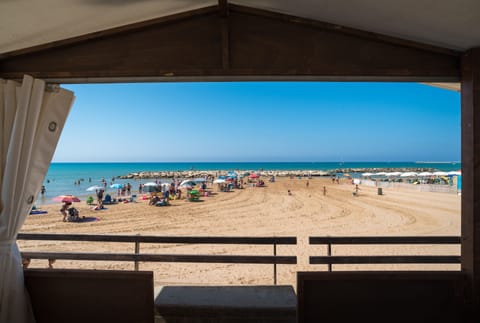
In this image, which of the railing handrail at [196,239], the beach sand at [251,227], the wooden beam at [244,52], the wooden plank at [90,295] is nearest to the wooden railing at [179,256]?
the railing handrail at [196,239]

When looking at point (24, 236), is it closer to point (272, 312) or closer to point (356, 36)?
point (272, 312)

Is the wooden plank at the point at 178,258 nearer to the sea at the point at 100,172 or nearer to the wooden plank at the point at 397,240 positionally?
the wooden plank at the point at 397,240

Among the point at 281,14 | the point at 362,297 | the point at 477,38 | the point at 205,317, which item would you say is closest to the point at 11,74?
the point at 281,14

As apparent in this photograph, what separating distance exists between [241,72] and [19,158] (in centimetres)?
158

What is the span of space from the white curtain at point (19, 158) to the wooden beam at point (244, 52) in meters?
0.21

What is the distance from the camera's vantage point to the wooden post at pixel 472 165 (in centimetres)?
179

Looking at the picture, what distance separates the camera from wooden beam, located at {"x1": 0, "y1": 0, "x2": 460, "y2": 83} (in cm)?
183

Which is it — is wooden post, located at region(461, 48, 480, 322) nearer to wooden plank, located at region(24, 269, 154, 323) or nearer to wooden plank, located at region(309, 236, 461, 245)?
wooden plank, located at region(309, 236, 461, 245)

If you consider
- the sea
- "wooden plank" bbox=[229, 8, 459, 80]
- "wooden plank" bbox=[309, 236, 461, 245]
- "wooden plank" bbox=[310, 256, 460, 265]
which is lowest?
the sea

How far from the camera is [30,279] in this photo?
2.01 meters

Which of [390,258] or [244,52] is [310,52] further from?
[390,258]

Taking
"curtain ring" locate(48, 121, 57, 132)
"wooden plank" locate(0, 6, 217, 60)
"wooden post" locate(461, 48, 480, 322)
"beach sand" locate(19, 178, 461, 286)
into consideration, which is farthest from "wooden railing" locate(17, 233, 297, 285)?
"beach sand" locate(19, 178, 461, 286)

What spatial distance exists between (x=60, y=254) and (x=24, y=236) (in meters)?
0.34

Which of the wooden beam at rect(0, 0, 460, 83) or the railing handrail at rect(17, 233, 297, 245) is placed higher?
the wooden beam at rect(0, 0, 460, 83)
